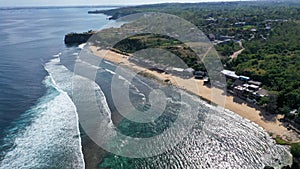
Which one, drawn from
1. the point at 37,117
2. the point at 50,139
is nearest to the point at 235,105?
the point at 50,139

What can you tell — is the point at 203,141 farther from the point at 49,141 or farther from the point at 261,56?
the point at 261,56

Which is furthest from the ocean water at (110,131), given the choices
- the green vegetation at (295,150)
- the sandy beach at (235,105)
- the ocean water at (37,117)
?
the sandy beach at (235,105)

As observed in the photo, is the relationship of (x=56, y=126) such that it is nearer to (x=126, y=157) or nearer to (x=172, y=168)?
(x=126, y=157)

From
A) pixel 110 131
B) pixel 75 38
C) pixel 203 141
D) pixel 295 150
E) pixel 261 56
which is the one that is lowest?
pixel 203 141

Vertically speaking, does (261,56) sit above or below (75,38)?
above

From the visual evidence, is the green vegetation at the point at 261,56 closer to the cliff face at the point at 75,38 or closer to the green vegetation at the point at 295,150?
the green vegetation at the point at 295,150

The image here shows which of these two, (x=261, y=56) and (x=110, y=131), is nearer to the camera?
(x=110, y=131)

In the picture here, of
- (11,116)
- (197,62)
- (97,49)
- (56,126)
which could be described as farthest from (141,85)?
(97,49)

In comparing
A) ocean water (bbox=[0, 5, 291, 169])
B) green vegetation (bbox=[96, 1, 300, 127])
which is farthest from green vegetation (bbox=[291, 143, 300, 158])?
green vegetation (bbox=[96, 1, 300, 127])

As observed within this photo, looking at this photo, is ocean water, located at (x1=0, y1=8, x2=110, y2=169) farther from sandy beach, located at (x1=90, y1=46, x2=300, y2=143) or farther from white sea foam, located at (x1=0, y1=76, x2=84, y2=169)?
sandy beach, located at (x1=90, y1=46, x2=300, y2=143)

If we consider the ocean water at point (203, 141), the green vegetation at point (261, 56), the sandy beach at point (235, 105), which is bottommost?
the ocean water at point (203, 141)

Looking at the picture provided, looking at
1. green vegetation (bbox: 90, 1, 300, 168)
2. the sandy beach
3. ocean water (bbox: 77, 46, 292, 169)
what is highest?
green vegetation (bbox: 90, 1, 300, 168)
